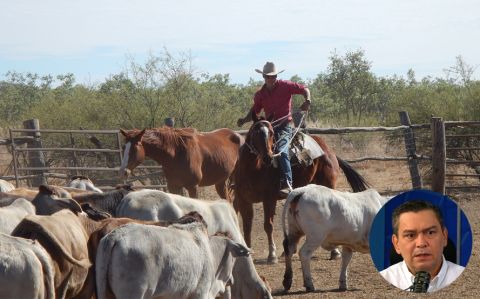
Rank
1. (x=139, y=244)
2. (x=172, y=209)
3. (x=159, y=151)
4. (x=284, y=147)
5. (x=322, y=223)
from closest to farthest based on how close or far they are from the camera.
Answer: (x=139, y=244) < (x=172, y=209) < (x=322, y=223) < (x=284, y=147) < (x=159, y=151)

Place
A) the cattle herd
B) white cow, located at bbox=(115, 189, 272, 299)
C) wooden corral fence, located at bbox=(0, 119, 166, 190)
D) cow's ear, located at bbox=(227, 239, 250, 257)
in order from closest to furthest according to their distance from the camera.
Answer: the cattle herd < cow's ear, located at bbox=(227, 239, 250, 257) < white cow, located at bbox=(115, 189, 272, 299) < wooden corral fence, located at bbox=(0, 119, 166, 190)

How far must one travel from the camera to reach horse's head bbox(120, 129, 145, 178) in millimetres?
12922

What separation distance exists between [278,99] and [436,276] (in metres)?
9.27

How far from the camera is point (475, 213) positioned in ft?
53.0

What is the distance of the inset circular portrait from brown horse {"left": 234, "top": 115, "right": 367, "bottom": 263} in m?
8.09

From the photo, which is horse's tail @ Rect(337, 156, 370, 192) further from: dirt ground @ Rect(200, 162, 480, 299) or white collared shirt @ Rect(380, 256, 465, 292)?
white collared shirt @ Rect(380, 256, 465, 292)

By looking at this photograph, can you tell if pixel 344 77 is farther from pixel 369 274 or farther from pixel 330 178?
pixel 369 274

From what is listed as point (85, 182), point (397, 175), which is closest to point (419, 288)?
point (85, 182)

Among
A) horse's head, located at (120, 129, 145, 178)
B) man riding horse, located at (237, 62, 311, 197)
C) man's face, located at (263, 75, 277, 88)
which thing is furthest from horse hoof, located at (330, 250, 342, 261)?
horse's head, located at (120, 129, 145, 178)

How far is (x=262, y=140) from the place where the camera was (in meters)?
11.7

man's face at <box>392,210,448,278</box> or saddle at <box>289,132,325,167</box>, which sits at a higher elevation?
man's face at <box>392,210,448,278</box>

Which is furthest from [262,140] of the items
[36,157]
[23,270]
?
[23,270]

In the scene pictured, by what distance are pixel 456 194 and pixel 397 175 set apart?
6.01 meters

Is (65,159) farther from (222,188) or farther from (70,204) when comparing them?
(70,204)
